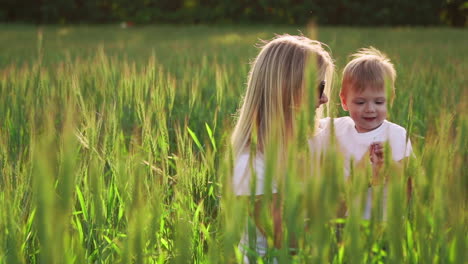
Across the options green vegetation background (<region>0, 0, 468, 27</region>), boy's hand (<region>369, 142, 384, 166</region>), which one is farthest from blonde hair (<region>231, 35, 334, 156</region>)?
green vegetation background (<region>0, 0, 468, 27</region>)

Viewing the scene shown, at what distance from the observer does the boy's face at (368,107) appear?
1845 millimetres

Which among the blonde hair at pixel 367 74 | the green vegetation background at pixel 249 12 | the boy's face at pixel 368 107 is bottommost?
the green vegetation background at pixel 249 12

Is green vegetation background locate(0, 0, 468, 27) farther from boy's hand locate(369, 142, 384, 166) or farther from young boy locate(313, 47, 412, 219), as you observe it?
boy's hand locate(369, 142, 384, 166)

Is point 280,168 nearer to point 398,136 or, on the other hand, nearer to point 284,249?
point 284,249

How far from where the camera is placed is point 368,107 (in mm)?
1839

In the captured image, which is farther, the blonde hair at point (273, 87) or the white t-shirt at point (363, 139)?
the white t-shirt at point (363, 139)

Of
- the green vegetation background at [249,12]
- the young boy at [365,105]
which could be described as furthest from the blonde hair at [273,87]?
the green vegetation background at [249,12]

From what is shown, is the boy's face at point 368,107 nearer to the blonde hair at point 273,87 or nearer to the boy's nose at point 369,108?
the boy's nose at point 369,108

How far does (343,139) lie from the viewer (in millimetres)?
1912

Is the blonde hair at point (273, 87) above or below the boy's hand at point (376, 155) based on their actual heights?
above

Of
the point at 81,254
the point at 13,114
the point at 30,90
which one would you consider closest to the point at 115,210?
the point at 81,254

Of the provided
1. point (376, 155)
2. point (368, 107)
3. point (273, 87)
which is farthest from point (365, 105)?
point (273, 87)

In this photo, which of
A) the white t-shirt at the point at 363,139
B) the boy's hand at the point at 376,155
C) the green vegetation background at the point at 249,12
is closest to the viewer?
the boy's hand at the point at 376,155

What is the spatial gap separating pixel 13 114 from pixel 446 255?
1.92 metres
